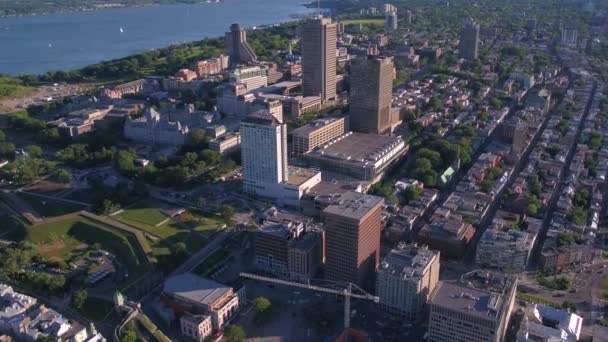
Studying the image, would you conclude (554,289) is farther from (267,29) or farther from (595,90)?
(267,29)

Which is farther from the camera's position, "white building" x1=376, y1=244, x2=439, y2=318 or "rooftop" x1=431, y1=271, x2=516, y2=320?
"white building" x1=376, y1=244, x2=439, y2=318

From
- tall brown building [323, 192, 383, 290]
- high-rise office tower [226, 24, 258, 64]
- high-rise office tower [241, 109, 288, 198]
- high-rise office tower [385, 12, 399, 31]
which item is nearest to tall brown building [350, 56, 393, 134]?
high-rise office tower [241, 109, 288, 198]

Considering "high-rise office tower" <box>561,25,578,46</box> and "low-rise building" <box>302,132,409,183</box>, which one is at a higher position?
"high-rise office tower" <box>561,25,578,46</box>

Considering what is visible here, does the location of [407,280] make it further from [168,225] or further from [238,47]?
[238,47]

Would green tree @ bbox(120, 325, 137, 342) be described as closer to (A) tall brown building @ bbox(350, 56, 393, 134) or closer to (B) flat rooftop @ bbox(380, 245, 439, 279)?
(B) flat rooftop @ bbox(380, 245, 439, 279)

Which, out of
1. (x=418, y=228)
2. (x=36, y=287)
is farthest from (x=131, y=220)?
(x=418, y=228)

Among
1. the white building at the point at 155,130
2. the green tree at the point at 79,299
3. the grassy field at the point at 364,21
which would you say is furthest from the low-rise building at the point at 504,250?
the grassy field at the point at 364,21
